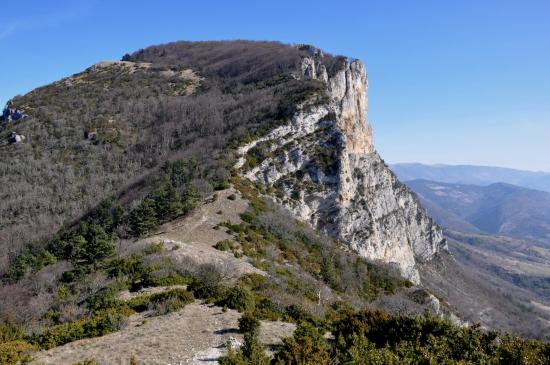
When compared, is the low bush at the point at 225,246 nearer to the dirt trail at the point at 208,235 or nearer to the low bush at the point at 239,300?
the dirt trail at the point at 208,235

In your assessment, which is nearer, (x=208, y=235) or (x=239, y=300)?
(x=239, y=300)

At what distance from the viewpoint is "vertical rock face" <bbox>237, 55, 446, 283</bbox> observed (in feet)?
238

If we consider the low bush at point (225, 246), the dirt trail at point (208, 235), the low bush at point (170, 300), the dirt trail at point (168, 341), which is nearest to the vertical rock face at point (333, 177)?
the dirt trail at point (208, 235)

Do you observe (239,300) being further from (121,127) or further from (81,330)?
(121,127)

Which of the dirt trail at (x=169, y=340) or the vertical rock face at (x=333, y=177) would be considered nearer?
the dirt trail at (x=169, y=340)

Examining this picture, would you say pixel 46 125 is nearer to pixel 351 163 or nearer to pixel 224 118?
pixel 224 118

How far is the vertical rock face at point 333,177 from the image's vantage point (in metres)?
72.6

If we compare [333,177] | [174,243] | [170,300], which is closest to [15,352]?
[170,300]

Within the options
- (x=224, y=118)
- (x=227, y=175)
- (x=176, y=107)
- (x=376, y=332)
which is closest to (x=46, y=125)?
(x=176, y=107)

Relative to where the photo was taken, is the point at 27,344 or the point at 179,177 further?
the point at 179,177

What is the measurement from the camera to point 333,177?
77.6 meters

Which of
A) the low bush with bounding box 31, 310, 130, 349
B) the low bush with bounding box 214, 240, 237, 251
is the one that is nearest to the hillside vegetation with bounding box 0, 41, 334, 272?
the low bush with bounding box 214, 240, 237, 251

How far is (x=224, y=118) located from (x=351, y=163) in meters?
32.3

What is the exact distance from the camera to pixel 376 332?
18.7m
